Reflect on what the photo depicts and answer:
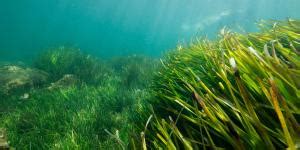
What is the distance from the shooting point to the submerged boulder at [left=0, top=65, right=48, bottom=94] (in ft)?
32.4

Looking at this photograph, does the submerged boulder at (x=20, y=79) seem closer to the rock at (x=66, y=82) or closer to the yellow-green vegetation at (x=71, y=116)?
the yellow-green vegetation at (x=71, y=116)

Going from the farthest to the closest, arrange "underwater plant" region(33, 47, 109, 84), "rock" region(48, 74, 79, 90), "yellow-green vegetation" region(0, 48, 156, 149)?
"underwater plant" region(33, 47, 109, 84)
"rock" region(48, 74, 79, 90)
"yellow-green vegetation" region(0, 48, 156, 149)

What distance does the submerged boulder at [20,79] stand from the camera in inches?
389

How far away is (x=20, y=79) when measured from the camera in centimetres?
1030

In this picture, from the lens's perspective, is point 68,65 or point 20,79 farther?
point 68,65

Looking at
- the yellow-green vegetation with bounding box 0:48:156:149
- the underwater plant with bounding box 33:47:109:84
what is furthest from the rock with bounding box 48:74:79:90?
the underwater plant with bounding box 33:47:109:84

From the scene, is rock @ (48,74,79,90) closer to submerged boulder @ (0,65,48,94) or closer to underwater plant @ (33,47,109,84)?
underwater plant @ (33,47,109,84)

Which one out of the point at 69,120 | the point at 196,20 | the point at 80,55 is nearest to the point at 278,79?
the point at 69,120

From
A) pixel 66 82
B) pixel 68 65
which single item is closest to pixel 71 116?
pixel 66 82

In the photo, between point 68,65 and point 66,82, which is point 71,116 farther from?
point 68,65

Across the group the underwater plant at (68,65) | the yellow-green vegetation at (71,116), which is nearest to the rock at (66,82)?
the yellow-green vegetation at (71,116)

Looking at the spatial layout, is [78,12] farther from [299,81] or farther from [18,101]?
[299,81]

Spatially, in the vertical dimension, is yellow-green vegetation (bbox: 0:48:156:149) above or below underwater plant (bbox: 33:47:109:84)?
below

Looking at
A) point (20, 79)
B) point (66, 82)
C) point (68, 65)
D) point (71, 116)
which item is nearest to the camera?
point (71, 116)
